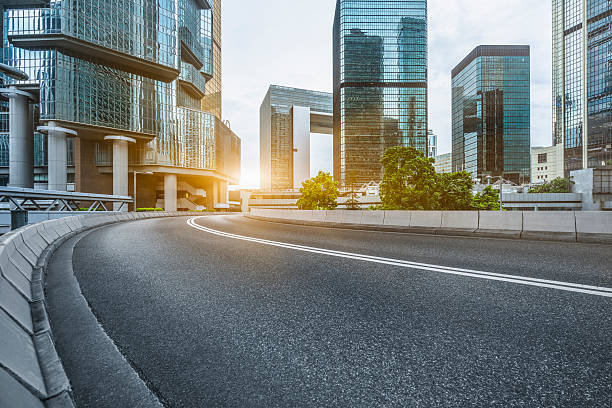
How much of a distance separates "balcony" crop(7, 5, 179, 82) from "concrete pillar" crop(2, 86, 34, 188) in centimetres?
779

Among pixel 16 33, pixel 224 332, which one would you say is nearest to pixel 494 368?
pixel 224 332

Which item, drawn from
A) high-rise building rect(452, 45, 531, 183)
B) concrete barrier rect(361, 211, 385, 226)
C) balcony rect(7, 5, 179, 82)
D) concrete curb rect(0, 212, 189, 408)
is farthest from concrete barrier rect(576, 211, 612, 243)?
high-rise building rect(452, 45, 531, 183)

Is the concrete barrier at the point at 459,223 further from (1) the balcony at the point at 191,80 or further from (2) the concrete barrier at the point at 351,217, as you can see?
(1) the balcony at the point at 191,80

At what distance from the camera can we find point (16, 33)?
4406 centimetres

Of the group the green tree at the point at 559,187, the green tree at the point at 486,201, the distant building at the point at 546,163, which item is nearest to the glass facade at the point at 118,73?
the green tree at the point at 486,201

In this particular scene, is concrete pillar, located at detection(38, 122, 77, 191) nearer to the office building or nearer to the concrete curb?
the concrete curb

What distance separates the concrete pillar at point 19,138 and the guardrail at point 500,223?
190 feet

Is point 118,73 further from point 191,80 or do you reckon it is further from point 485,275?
point 485,275

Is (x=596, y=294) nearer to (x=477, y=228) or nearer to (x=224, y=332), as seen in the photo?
(x=224, y=332)

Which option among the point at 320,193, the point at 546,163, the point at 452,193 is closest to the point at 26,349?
the point at 452,193

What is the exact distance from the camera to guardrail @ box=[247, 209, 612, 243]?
8.38 metres

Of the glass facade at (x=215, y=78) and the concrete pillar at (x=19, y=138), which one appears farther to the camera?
the glass facade at (x=215, y=78)

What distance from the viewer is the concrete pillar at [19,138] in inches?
1860

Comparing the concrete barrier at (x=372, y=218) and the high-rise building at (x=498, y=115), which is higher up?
the high-rise building at (x=498, y=115)
